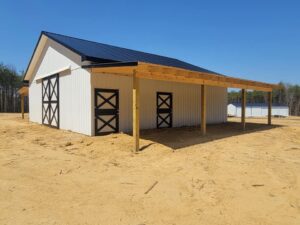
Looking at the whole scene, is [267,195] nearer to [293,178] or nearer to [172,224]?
[293,178]

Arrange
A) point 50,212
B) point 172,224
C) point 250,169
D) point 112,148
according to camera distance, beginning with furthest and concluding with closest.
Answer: point 112,148 < point 250,169 < point 50,212 < point 172,224

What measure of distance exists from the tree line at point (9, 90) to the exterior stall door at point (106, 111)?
24.6 meters

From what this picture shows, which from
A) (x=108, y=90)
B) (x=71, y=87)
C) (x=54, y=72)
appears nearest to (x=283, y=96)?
(x=54, y=72)

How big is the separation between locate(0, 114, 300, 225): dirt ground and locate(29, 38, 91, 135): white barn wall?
76.3 inches

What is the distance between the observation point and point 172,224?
11.2 ft

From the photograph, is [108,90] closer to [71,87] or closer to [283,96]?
[71,87]

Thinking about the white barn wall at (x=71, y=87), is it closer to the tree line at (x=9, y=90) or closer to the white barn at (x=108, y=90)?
the white barn at (x=108, y=90)

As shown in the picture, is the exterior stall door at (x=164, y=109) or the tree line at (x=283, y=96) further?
the tree line at (x=283, y=96)

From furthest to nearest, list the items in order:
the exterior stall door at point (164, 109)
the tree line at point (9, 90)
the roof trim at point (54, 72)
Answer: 1. the tree line at point (9, 90)
2. the exterior stall door at point (164, 109)
3. the roof trim at point (54, 72)

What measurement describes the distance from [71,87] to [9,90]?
993 inches

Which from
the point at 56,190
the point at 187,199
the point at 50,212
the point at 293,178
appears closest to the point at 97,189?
the point at 56,190

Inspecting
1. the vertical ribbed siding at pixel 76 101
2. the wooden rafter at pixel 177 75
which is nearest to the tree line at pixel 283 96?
the wooden rafter at pixel 177 75

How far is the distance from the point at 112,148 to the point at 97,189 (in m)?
3.43

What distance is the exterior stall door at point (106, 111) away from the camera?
1028 centimetres
